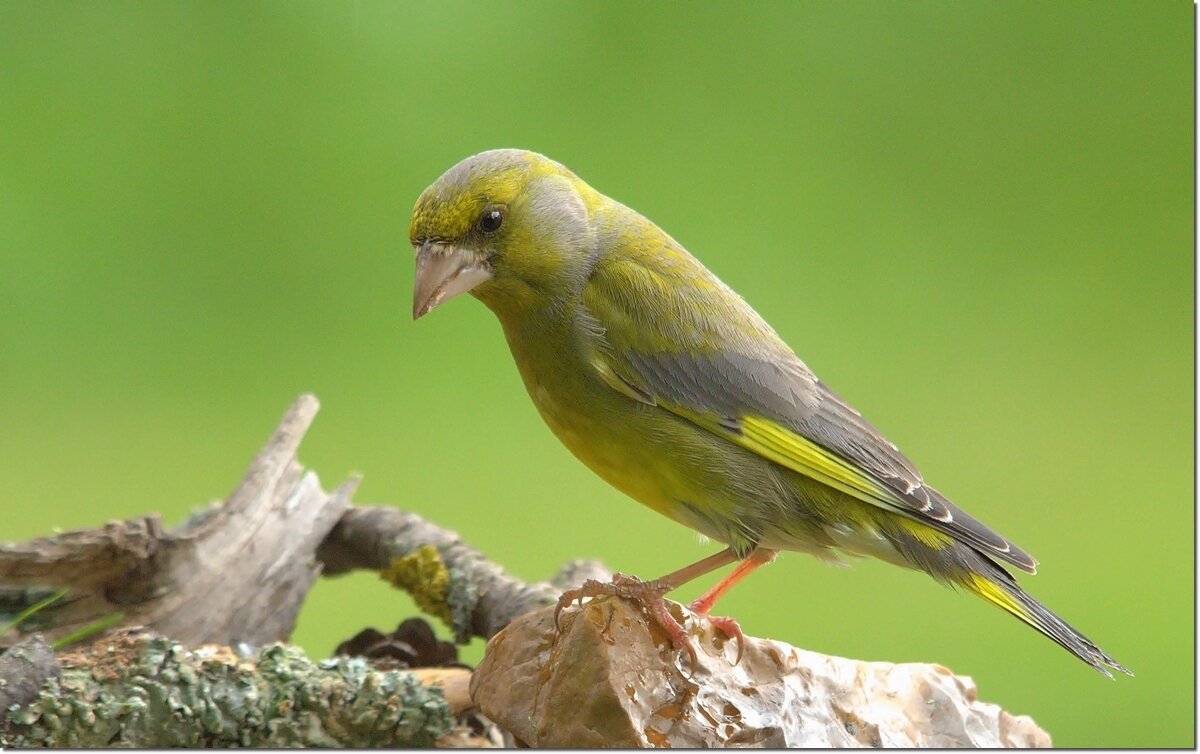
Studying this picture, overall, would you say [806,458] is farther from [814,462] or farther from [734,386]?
[734,386]

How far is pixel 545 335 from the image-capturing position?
120 inches

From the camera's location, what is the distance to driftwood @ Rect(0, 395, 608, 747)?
2785 mm

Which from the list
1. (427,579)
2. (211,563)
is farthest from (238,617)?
(427,579)

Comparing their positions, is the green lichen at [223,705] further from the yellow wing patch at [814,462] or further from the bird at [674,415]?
the yellow wing patch at [814,462]

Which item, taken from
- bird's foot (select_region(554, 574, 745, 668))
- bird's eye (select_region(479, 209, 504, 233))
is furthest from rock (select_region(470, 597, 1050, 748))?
bird's eye (select_region(479, 209, 504, 233))

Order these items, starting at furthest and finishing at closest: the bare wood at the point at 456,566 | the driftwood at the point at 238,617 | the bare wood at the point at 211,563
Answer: the bare wood at the point at 456,566 < the bare wood at the point at 211,563 < the driftwood at the point at 238,617

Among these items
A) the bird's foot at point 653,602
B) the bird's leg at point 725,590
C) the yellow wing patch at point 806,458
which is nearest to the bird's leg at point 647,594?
the bird's foot at point 653,602

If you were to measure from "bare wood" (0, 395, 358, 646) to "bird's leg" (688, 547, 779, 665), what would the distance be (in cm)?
119

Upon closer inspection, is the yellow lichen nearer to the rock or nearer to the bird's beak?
the rock

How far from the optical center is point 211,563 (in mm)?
3398

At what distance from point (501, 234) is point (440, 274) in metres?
0.19

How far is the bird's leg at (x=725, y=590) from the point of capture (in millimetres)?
2891

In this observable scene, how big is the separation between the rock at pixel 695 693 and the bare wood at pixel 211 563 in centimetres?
87

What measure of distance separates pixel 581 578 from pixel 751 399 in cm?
100
